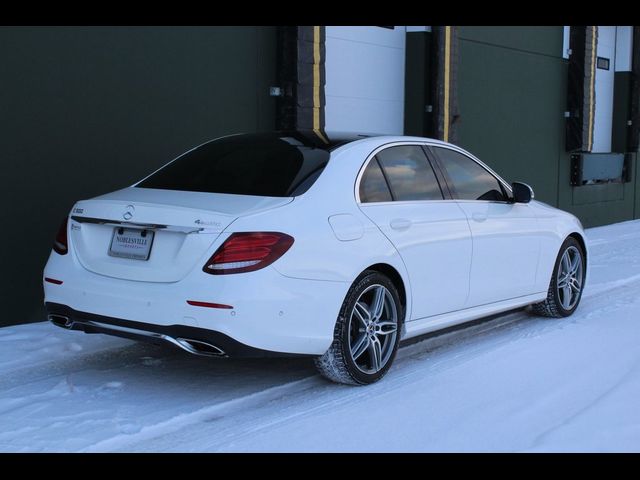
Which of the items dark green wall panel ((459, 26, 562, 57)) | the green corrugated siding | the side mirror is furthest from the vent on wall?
the side mirror

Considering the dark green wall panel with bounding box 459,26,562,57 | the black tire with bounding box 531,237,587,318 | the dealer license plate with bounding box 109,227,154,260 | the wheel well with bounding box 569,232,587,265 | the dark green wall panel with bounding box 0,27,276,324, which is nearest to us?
the dealer license plate with bounding box 109,227,154,260

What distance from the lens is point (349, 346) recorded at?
5.06 metres

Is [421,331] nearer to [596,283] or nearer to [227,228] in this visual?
[227,228]

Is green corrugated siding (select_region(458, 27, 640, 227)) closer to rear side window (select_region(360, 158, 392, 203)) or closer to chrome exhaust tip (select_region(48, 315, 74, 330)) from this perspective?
rear side window (select_region(360, 158, 392, 203))

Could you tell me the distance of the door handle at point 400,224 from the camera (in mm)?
5387

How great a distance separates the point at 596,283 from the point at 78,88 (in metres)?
5.72

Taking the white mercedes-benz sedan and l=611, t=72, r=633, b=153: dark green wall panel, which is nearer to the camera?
the white mercedes-benz sedan

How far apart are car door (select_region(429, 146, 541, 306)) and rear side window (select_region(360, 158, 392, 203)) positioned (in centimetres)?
76

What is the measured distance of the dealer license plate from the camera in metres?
4.72

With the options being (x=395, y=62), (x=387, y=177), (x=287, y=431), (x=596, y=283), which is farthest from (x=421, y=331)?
(x=395, y=62)

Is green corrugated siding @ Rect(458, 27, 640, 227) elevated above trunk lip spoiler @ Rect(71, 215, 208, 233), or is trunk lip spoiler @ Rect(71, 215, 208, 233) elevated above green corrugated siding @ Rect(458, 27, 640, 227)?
green corrugated siding @ Rect(458, 27, 640, 227)

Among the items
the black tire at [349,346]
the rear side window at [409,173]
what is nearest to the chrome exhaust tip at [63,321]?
the black tire at [349,346]

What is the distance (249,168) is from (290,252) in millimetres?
922
